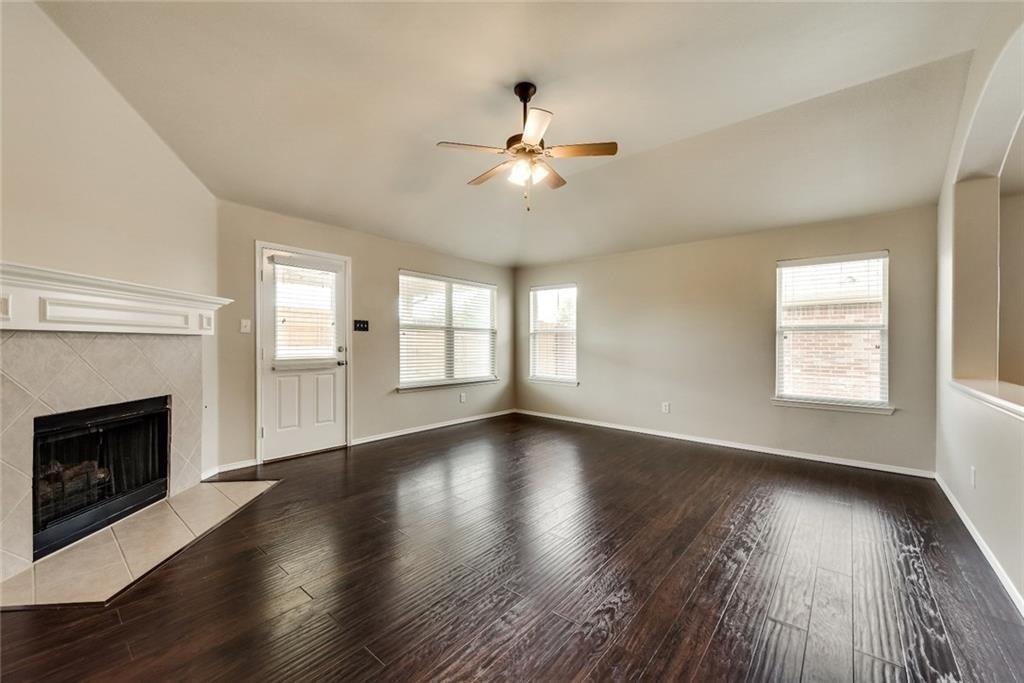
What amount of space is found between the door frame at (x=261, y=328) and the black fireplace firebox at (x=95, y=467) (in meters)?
0.84

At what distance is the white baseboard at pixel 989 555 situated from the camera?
181cm

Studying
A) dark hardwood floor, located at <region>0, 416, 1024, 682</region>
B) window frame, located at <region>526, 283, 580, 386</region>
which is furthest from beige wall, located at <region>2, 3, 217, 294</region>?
window frame, located at <region>526, 283, 580, 386</region>

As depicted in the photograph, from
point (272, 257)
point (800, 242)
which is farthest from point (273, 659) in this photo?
point (800, 242)

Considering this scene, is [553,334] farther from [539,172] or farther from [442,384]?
[539,172]

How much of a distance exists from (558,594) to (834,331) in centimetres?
385

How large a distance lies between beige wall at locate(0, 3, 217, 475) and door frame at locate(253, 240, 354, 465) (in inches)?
25.9

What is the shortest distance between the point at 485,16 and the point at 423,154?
A: 5.11 feet

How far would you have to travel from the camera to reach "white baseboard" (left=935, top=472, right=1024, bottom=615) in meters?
1.81

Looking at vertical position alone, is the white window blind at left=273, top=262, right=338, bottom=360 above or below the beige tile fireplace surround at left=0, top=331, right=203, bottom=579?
above

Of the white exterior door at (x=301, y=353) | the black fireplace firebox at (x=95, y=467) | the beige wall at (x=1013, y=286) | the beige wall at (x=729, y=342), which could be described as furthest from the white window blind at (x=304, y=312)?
the beige wall at (x=1013, y=286)

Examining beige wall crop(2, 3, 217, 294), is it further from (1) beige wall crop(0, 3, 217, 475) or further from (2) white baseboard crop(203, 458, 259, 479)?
(2) white baseboard crop(203, 458, 259, 479)

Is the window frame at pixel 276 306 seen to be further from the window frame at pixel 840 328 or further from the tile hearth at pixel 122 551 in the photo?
the window frame at pixel 840 328

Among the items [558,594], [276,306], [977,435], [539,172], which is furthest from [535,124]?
[977,435]

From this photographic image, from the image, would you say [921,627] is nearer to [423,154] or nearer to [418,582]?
[418,582]
